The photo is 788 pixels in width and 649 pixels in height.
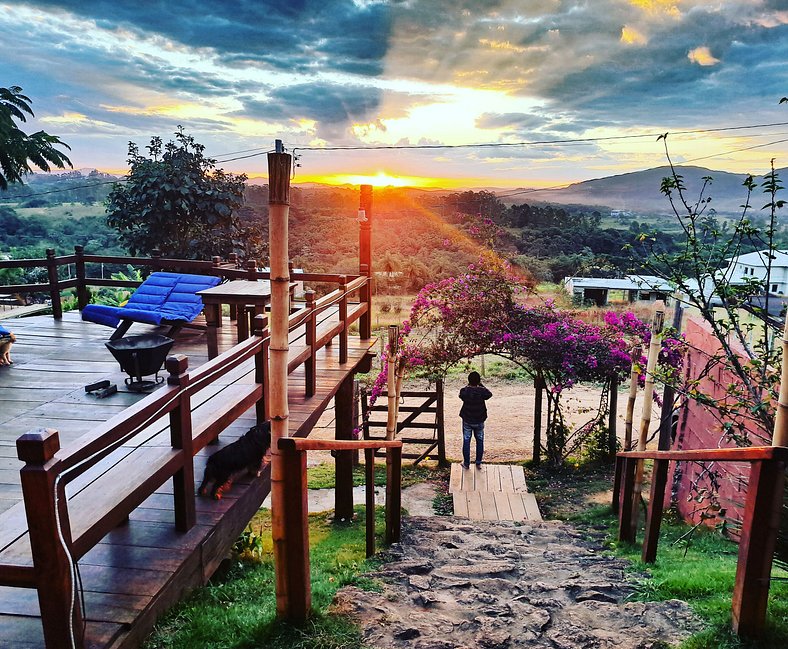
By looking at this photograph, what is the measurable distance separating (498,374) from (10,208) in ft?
57.1

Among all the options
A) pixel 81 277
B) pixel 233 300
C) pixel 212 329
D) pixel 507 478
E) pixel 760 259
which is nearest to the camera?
pixel 760 259

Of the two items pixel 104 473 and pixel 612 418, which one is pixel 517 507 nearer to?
pixel 612 418

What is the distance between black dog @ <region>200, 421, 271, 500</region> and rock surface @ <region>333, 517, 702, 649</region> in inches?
36.4

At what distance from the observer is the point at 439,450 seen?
948cm

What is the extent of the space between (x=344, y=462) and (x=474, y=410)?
2.15 m

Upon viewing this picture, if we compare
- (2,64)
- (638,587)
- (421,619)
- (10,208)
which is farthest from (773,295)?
(10,208)

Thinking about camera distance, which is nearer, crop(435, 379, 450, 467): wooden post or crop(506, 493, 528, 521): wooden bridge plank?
crop(506, 493, 528, 521): wooden bridge plank

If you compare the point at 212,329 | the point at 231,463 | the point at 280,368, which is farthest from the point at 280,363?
the point at 212,329

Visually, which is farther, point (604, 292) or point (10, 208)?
point (604, 292)

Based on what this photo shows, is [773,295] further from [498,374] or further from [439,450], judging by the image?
[498,374]

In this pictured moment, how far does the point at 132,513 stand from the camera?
10.0ft

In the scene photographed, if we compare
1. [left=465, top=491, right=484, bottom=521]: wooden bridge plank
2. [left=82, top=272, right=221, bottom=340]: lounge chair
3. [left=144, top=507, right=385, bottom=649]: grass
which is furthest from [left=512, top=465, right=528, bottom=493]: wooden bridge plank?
[left=82, top=272, right=221, bottom=340]: lounge chair

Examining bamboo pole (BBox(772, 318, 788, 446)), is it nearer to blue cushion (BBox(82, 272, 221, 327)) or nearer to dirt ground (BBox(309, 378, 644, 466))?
blue cushion (BBox(82, 272, 221, 327))

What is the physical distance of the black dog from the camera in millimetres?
3281
